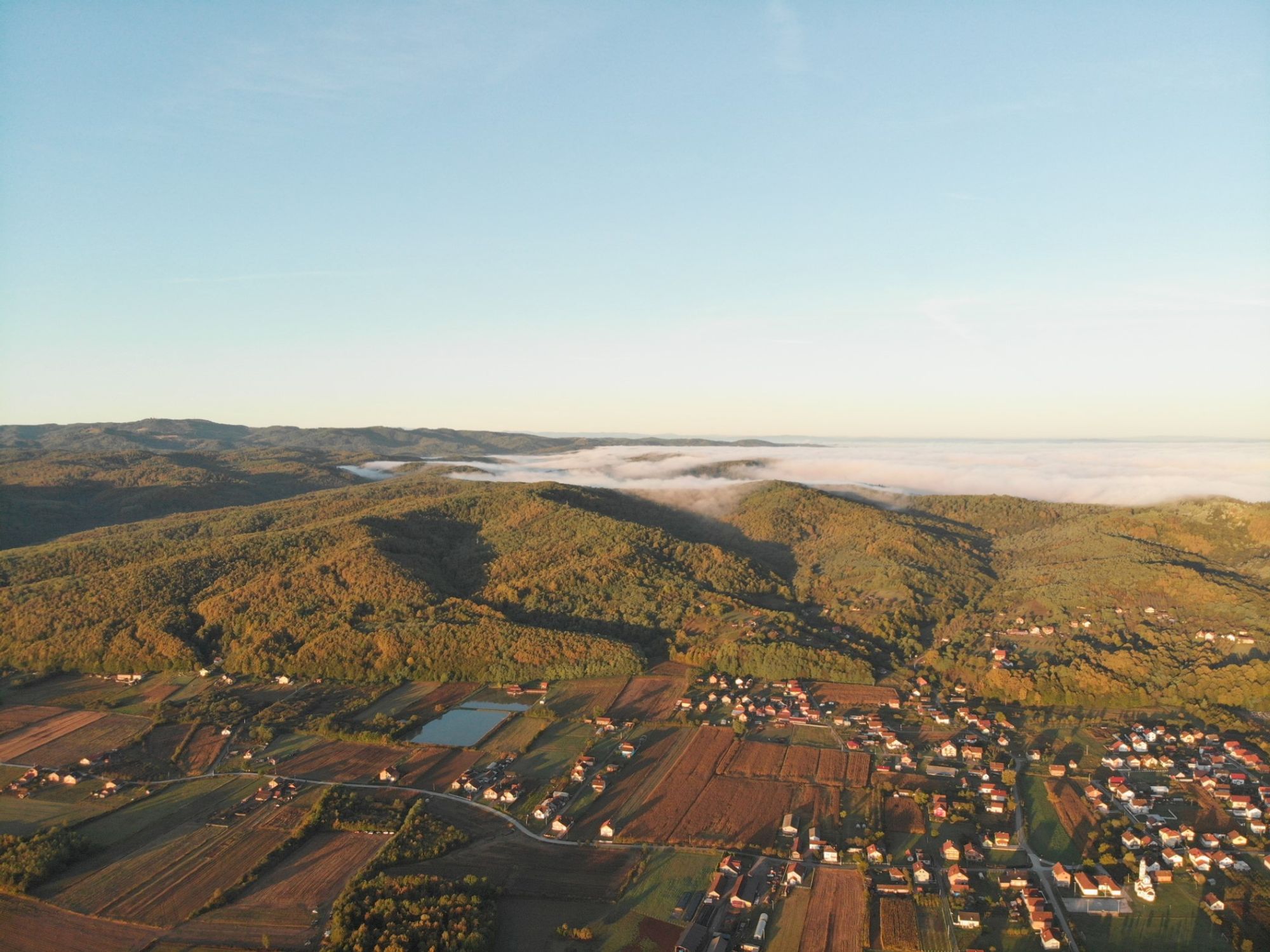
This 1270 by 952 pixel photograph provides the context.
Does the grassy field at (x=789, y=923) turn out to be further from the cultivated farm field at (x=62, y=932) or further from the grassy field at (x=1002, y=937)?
the cultivated farm field at (x=62, y=932)

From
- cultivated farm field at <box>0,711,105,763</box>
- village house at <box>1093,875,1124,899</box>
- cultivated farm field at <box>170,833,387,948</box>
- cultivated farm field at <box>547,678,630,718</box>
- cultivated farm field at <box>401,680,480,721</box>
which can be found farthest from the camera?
cultivated farm field at <box>401,680,480,721</box>

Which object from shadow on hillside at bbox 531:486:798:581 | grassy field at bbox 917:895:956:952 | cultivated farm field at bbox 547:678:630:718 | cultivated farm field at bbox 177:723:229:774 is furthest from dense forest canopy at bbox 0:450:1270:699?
grassy field at bbox 917:895:956:952

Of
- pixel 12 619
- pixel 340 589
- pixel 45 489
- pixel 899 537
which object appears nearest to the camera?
pixel 12 619

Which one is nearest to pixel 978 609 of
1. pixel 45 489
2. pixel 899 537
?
pixel 899 537

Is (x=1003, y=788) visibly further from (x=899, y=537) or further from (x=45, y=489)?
(x=45, y=489)

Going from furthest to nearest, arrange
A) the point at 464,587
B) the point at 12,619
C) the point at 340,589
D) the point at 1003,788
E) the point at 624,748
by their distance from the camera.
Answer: the point at 464,587 < the point at 340,589 < the point at 12,619 < the point at 624,748 < the point at 1003,788

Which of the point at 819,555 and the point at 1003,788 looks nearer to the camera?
the point at 1003,788

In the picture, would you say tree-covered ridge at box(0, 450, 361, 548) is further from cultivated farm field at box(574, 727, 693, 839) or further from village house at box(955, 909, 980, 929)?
village house at box(955, 909, 980, 929)
